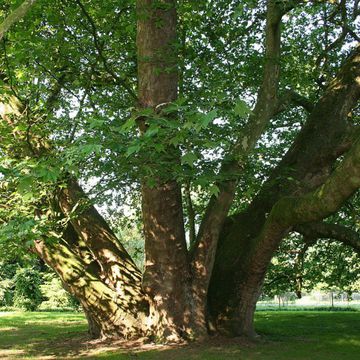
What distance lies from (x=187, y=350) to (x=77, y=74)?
5.32m

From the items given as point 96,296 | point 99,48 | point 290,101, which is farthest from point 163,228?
point 290,101

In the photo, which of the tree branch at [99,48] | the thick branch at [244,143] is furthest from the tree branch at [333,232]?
the tree branch at [99,48]

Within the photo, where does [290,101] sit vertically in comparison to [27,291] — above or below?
above

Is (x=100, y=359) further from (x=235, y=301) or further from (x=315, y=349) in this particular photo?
(x=315, y=349)

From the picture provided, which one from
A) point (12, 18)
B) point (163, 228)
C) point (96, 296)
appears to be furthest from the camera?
point (96, 296)

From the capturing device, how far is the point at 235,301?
9094mm

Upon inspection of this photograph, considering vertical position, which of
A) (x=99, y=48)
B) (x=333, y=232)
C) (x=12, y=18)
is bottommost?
(x=333, y=232)

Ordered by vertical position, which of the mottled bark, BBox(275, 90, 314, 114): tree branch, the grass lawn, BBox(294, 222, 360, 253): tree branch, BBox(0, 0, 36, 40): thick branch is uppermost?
BBox(275, 90, 314, 114): tree branch

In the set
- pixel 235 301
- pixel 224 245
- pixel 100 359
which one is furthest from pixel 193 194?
pixel 100 359

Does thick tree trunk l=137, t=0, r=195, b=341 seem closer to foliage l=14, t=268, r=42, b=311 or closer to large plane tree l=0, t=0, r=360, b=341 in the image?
large plane tree l=0, t=0, r=360, b=341

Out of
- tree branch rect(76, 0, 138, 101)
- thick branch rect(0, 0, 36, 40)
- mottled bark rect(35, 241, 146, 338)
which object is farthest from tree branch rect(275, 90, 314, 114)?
→ thick branch rect(0, 0, 36, 40)

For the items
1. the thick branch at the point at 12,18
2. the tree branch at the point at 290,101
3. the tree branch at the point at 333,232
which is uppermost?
the tree branch at the point at 290,101

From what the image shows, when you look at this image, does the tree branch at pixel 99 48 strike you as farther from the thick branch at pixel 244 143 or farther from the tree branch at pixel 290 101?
the tree branch at pixel 290 101

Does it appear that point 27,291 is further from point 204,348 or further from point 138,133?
point 138,133
